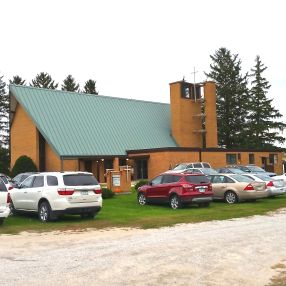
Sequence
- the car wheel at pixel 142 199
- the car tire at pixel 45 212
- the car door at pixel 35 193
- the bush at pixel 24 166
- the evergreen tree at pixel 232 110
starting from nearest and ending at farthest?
the car tire at pixel 45 212, the car door at pixel 35 193, the car wheel at pixel 142 199, the bush at pixel 24 166, the evergreen tree at pixel 232 110

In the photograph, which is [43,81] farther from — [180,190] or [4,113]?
[180,190]

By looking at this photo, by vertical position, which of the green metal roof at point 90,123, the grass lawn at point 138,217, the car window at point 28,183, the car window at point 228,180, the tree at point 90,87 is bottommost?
the grass lawn at point 138,217

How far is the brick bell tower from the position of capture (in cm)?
5472

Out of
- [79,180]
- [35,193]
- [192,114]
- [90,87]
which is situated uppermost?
[90,87]

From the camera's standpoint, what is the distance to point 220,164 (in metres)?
49.2

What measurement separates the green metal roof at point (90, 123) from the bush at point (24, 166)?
2702mm

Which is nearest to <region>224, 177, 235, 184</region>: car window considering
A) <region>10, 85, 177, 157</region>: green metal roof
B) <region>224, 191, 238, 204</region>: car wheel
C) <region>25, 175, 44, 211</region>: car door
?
<region>224, 191, 238, 204</region>: car wheel

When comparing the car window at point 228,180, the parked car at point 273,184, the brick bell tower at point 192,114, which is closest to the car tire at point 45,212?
the car window at point 228,180

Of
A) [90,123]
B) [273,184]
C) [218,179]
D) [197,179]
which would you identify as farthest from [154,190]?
[90,123]

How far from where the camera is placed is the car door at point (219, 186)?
2500 centimetres

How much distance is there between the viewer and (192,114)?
56469 mm

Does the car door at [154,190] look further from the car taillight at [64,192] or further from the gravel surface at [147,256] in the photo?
the gravel surface at [147,256]

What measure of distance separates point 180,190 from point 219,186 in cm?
409

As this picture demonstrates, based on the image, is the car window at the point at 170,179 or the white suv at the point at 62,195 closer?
the white suv at the point at 62,195
